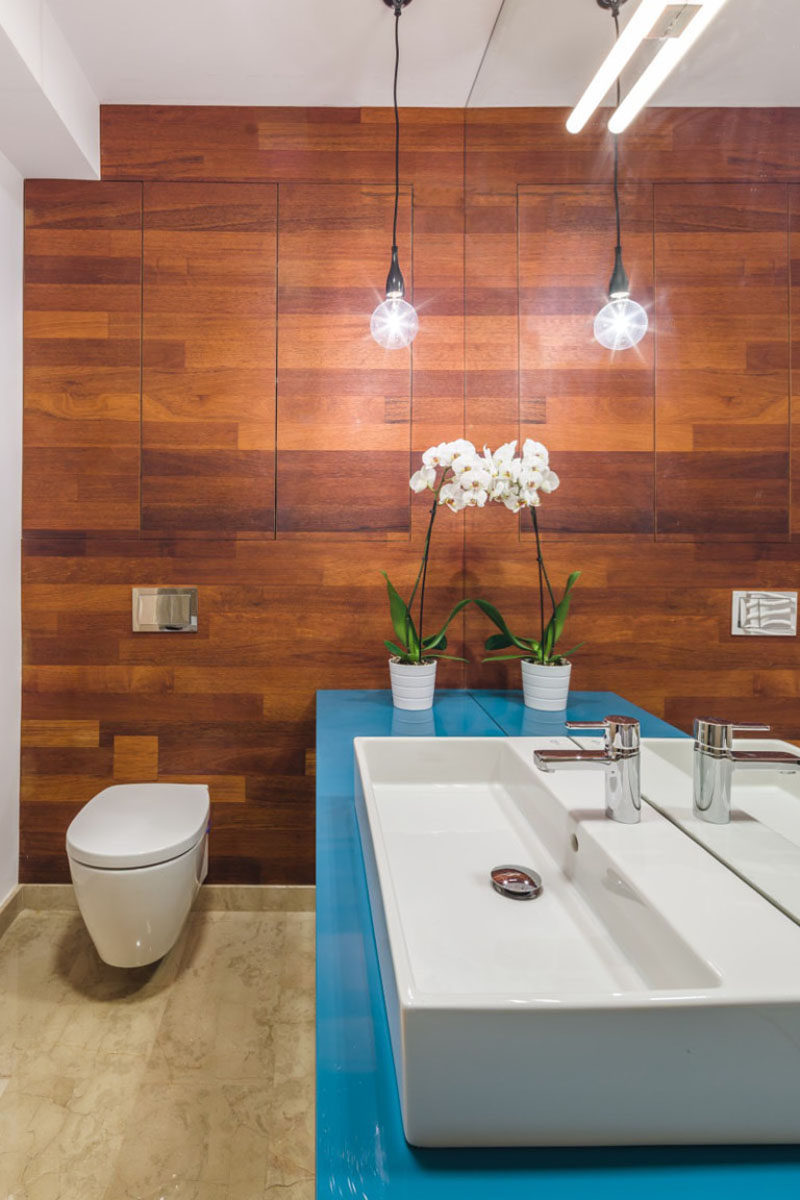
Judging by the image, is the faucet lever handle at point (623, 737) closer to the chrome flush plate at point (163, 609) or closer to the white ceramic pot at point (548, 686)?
the white ceramic pot at point (548, 686)

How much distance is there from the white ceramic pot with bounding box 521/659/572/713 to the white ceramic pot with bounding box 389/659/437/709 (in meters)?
0.26

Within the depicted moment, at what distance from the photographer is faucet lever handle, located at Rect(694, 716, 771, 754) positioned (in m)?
0.74

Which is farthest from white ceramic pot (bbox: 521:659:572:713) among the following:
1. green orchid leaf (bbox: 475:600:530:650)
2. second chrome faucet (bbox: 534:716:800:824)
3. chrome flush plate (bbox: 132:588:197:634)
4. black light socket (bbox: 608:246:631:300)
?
chrome flush plate (bbox: 132:588:197:634)

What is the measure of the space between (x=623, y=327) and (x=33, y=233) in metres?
1.86

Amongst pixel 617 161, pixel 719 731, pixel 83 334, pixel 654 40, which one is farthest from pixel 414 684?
pixel 83 334

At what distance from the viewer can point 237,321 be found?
197cm

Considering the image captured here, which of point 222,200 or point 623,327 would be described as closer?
point 623,327

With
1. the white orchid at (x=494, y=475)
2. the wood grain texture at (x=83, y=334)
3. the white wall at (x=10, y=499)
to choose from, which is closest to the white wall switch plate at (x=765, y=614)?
the white orchid at (x=494, y=475)

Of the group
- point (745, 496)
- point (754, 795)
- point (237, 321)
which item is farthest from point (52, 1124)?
point (237, 321)

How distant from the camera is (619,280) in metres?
1.11

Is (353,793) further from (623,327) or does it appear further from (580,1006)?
(623,327)

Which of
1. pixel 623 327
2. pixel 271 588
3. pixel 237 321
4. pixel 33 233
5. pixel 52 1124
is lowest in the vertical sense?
pixel 52 1124

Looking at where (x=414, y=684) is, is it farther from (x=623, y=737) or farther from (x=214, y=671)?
(x=623, y=737)

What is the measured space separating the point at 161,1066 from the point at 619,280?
189 centimetres
